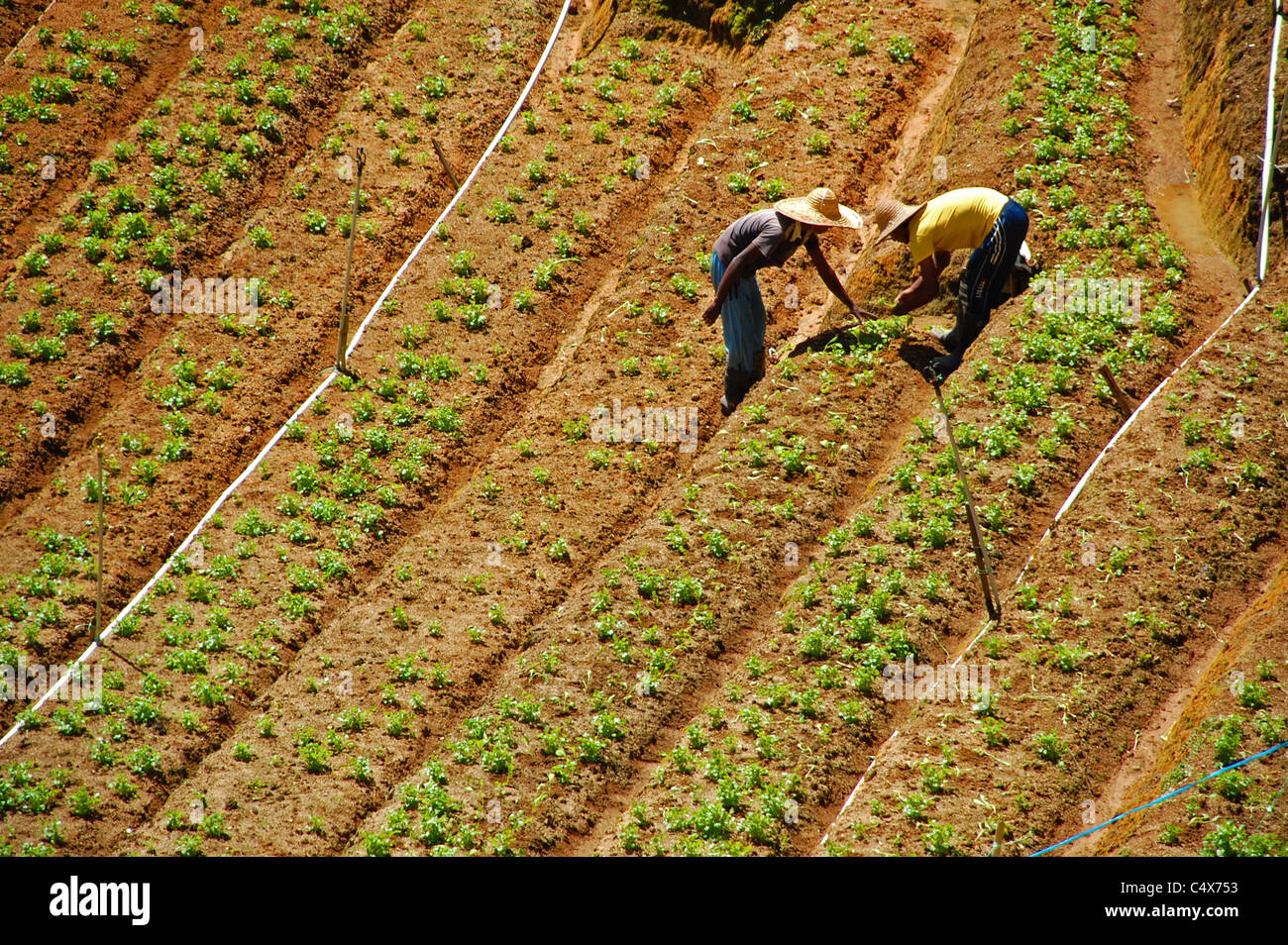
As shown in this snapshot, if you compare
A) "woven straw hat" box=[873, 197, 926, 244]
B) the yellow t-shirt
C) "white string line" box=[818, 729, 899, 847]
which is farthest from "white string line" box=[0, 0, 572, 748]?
"white string line" box=[818, 729, 899, 847]

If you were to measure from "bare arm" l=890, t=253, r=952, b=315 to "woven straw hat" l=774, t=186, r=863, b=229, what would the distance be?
0.73 metres

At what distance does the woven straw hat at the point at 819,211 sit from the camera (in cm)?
1009

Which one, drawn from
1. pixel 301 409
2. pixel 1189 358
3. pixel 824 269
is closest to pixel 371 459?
pixel 301 409

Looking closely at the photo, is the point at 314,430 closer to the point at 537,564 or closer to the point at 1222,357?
the point at 537,564

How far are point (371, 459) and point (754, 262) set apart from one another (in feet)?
13.2

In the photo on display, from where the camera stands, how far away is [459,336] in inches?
480

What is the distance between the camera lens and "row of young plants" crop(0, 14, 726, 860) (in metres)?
10.1

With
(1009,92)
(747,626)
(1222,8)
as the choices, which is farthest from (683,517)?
(1222,8)

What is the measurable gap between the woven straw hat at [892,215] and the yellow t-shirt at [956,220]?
69 mm

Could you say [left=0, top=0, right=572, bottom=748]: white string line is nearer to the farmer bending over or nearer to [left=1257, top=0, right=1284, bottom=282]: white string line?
the farmer bending over

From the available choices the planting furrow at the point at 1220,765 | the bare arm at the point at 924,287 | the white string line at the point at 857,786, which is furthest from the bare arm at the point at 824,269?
the planting furrow at the point at 1220,765

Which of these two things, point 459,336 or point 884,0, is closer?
point 459,336
